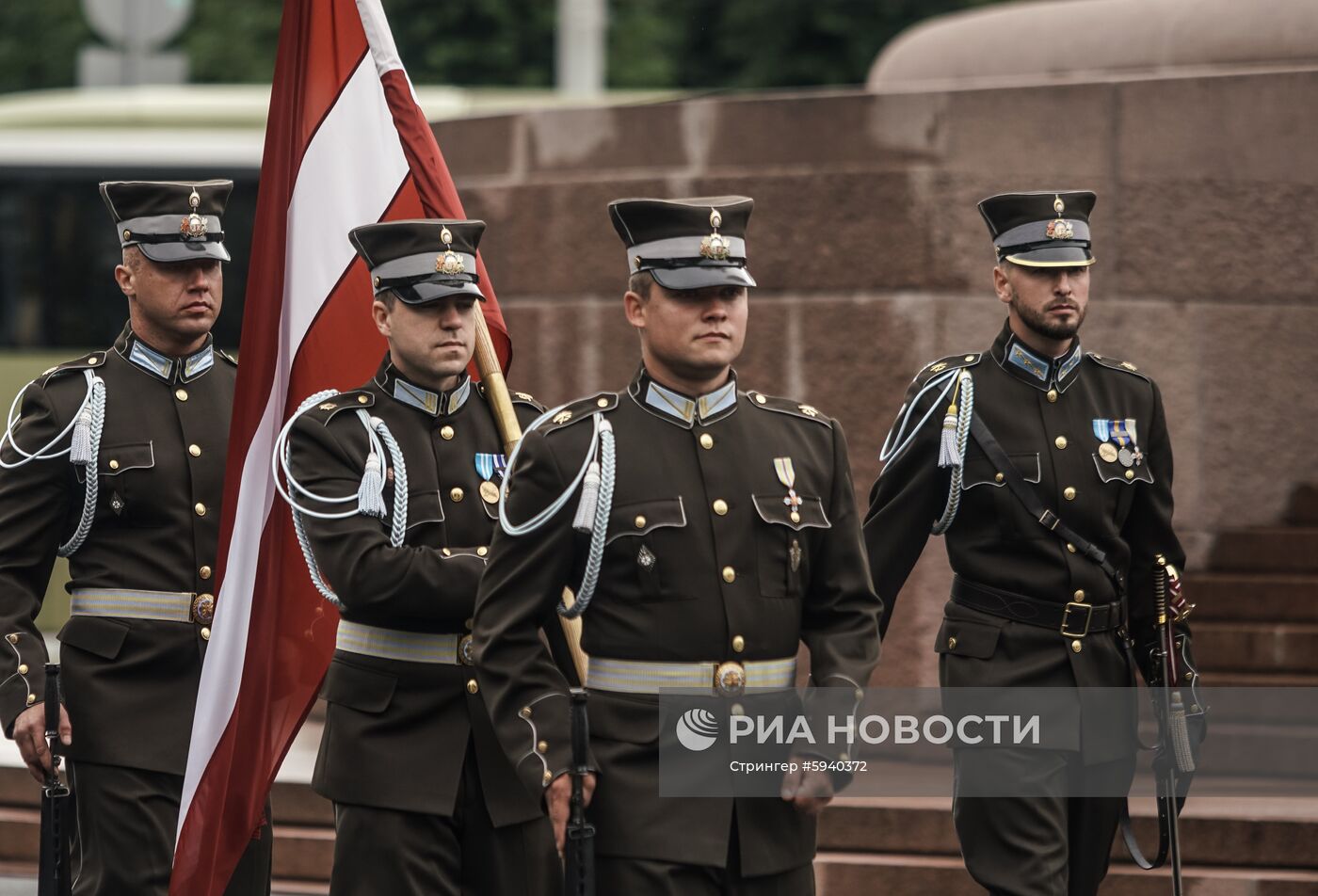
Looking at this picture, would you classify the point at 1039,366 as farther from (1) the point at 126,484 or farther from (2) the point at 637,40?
(2) the point at 637,40

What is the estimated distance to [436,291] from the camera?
5.28 meters

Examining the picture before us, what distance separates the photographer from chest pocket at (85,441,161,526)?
6152 millimetres

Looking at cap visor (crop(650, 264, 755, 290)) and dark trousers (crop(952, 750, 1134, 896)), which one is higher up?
cap visor (crop(650, 264, 755, 290))

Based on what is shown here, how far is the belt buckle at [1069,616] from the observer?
5.83m

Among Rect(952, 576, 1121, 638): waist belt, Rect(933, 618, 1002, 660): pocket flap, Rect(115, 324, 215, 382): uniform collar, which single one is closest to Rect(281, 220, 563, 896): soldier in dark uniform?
Rect(115, 324, 215, 382): uniform collar

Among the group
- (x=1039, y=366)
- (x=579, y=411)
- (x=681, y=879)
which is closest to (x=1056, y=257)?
(x=1039, y=366)

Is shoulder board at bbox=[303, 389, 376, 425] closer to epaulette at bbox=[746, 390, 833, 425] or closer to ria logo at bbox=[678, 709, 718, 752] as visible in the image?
epaulette at bbox=[746, 390, 833, 425]

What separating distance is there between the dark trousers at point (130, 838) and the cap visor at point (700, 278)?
2.26 meters

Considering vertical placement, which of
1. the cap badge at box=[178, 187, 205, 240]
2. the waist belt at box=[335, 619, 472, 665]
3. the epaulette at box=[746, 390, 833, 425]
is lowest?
the waist belt at box=[335, 619, 472, 665]

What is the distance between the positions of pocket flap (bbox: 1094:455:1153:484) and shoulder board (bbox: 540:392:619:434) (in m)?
1.58

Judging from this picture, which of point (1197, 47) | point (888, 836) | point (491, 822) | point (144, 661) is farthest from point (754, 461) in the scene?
point (1197, 47)

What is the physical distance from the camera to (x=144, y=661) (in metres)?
6.15

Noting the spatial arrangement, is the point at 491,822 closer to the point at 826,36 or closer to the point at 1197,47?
the point at 1197,47

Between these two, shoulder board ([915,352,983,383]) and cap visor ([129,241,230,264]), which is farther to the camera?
cap visor ([129,241,230,264])
